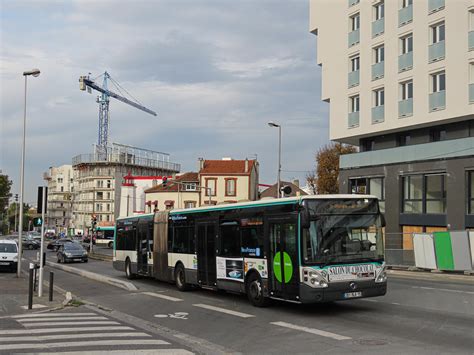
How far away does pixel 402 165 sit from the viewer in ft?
123

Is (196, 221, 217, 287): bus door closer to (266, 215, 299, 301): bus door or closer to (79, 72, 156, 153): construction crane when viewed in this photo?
(266, 215, 299, 301): bus door

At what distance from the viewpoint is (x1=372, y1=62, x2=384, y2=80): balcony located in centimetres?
3969

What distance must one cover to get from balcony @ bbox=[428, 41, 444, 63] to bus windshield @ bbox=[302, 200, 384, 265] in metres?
Answer: 25.0

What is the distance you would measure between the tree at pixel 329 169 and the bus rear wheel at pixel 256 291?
171ft

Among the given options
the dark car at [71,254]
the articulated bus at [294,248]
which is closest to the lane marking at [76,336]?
the articulated bus at [294,248]

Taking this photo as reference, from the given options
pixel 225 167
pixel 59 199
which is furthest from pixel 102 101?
pixel 225 167

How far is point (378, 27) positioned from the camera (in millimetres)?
40031

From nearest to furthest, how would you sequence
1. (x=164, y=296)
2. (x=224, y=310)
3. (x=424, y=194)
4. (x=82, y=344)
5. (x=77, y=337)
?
(x=82, y=344), (x=77, y=337), (x=224, y=310), (x=164, y=296), (x=424, y=194)

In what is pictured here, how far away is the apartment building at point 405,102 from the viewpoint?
33.5 metres

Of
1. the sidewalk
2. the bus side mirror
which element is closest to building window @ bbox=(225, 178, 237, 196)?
the sidewalk

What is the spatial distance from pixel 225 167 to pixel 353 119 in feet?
135

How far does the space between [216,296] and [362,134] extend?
2626 cm

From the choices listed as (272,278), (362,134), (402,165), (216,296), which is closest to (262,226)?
(272,278)

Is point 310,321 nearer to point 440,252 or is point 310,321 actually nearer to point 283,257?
point 283,257
